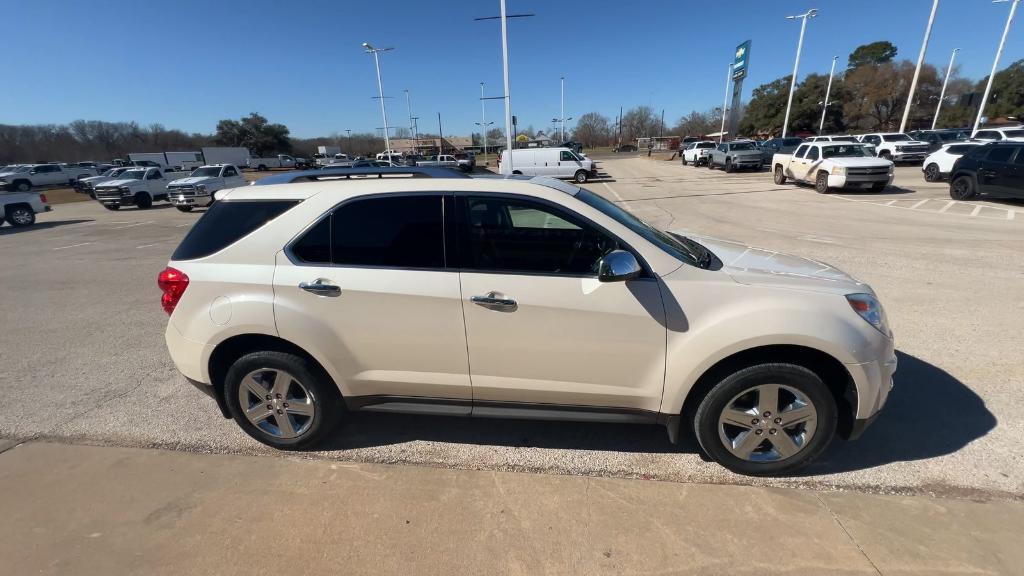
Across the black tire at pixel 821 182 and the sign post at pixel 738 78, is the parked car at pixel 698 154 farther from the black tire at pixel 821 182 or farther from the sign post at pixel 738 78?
the black tire at pixel 821 182

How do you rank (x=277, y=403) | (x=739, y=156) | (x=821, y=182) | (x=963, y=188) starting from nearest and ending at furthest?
(x=277, y=403) < (x=963, y=188) < (x=821, y=182) < (x=739, y=156)

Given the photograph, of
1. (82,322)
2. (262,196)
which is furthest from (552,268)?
(82,322)

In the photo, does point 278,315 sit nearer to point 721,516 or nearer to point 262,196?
point 262,196

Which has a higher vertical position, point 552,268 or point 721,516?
point 552,268

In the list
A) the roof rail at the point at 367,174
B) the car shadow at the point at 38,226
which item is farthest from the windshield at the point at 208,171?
the roof rail at the point at 367,174

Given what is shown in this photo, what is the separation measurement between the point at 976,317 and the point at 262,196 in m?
6.64

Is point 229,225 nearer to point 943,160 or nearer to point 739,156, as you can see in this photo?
point 943,160

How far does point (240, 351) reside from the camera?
2.95m

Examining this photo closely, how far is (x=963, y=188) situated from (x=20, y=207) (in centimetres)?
3063

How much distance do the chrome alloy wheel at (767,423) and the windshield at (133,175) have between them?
26.9 m

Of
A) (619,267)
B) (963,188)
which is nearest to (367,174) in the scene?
(619,267)

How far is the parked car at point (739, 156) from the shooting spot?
2677cm

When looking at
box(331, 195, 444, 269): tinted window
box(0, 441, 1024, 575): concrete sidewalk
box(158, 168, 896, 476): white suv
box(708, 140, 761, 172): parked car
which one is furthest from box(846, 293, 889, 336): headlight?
box(708, 140, 761, 172): parked car

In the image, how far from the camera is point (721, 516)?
2373 mm
